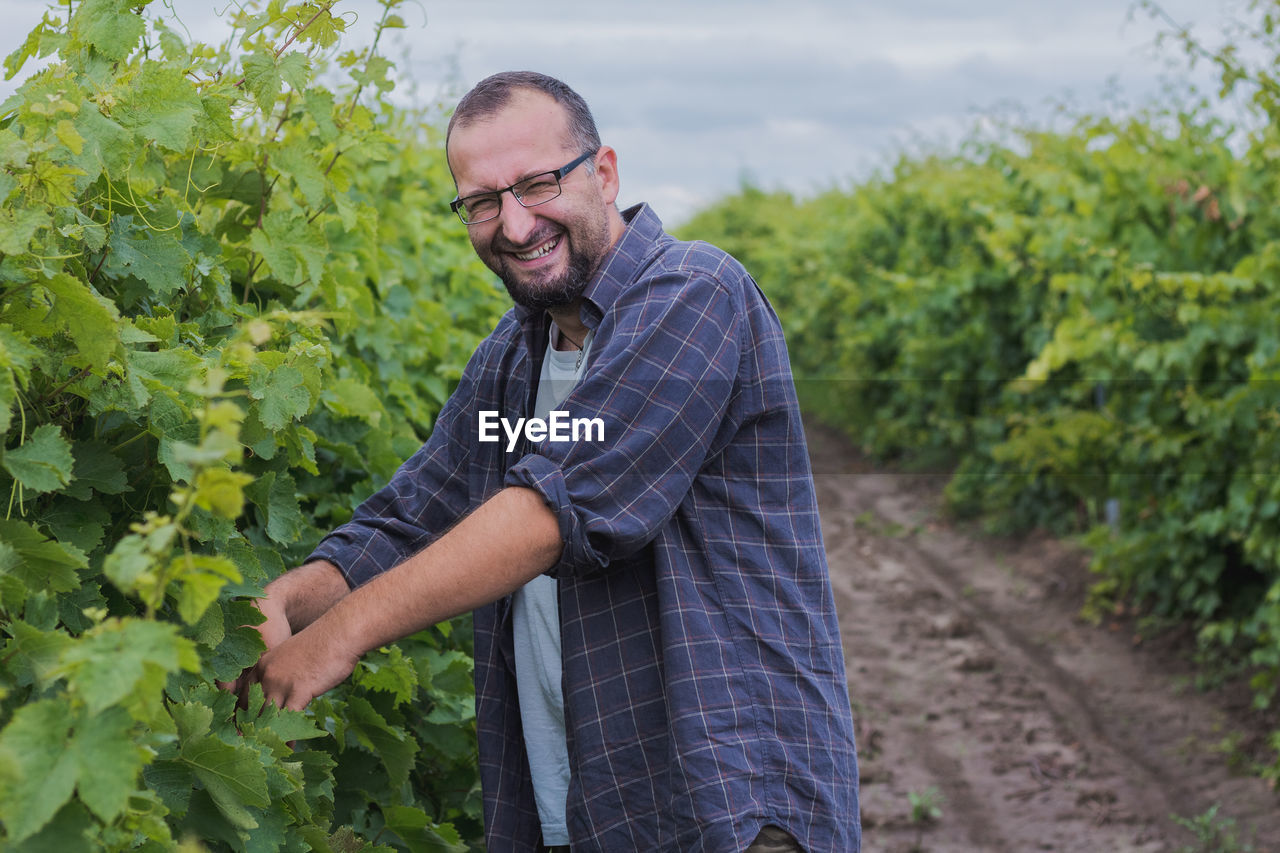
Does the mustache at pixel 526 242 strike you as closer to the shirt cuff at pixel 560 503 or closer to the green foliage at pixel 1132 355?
the shirt cuff at pixel 560 503

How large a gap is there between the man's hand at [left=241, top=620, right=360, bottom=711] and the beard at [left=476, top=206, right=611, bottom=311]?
0.74 metres

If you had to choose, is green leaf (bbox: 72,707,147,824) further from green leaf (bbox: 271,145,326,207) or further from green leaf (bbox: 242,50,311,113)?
green leaf (bbox: 271,145,326,207)

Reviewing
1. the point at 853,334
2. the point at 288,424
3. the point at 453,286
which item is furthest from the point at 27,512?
the point at 853,334

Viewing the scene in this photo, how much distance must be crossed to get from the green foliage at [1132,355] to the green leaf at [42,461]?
510 cm

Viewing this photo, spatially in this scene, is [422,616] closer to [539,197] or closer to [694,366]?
[694,366]

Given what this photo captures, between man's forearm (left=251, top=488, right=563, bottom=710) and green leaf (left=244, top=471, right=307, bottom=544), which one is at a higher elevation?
green leaf (left=244, top=471, right=307, bottom=544)

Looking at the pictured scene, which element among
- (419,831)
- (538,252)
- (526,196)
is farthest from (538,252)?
(419,831)

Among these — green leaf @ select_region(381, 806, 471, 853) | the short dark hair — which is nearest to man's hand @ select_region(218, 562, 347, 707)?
green leaf @ select_region(381, 806, 471, 853)

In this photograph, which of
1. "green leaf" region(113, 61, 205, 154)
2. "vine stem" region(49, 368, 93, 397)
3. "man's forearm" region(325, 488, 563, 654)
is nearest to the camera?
"vine stem" region(49, 368, 93, 397)

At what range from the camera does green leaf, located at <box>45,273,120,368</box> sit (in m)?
1.53

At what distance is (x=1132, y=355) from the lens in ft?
22.2

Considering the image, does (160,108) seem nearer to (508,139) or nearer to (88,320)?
(88,320)

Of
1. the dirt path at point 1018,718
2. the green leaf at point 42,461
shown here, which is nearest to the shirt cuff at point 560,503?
the green leaf at point 42,461

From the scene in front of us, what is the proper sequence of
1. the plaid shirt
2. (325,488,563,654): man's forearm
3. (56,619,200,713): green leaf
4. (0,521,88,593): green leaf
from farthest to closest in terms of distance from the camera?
the plaid shirt → (325,488,563,654): man's forearm → (0,521,88,593): green leaf → (56,619,200,713): green leaf
